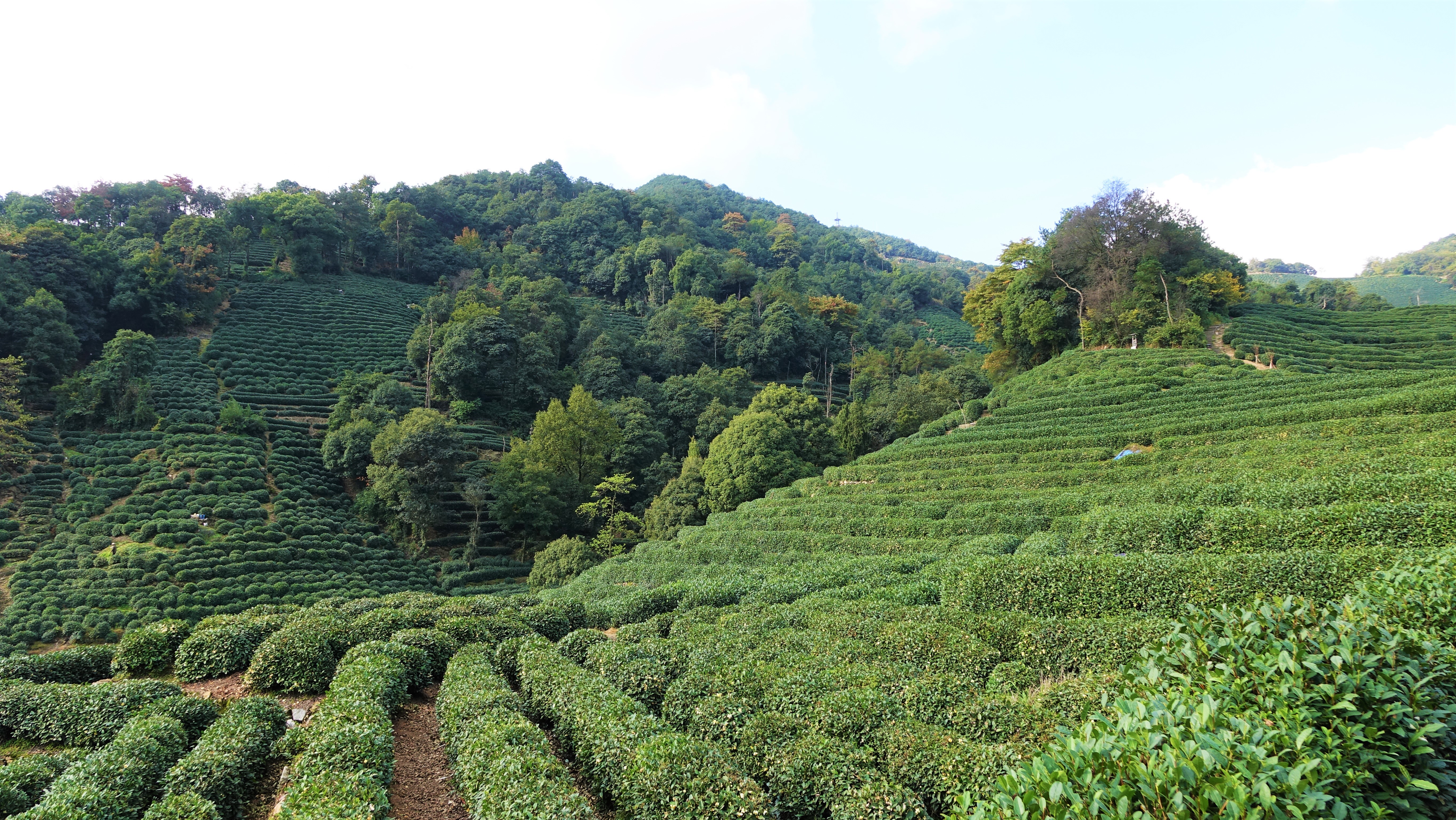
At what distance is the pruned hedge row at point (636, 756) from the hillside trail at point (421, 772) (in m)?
1.56

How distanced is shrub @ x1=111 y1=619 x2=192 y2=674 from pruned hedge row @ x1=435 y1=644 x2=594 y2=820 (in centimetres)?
619

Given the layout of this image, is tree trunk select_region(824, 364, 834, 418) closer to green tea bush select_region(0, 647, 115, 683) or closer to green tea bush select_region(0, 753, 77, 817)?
green tea bush select_region(0, 647, 115, 683)

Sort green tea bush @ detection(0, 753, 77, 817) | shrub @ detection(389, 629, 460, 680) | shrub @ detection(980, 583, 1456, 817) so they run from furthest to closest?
shrub @ detection(389, 629, 460, 680)
green tea bush @ detection(0, 753, 77, 817)
shrub @ detection(980, 583, 1456, 817)

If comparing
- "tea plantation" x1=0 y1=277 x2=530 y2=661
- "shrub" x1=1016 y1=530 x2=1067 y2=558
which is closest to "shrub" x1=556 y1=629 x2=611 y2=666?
"shrub" x1=1016 y1=530 x2=1067 y2=558

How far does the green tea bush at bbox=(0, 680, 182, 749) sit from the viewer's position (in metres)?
9.57

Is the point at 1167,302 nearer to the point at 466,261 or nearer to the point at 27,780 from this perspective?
the point at 27,780

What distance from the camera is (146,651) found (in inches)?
486

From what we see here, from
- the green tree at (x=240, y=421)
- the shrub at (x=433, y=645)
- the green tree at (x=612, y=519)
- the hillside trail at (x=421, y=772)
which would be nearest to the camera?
the hillside trail at (x=421, y=772)

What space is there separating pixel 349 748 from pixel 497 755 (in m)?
1.94

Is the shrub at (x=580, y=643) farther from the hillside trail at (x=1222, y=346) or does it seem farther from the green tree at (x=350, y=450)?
the hillside trail at (x=1222, y=346)

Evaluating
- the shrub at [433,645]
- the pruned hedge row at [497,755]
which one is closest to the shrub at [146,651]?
the shrub at [433,645]

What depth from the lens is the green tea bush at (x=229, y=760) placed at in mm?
7598

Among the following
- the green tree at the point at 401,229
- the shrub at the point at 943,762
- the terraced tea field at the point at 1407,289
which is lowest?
the shrub at the point at 943,762

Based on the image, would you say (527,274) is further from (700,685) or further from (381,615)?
(700,685)
